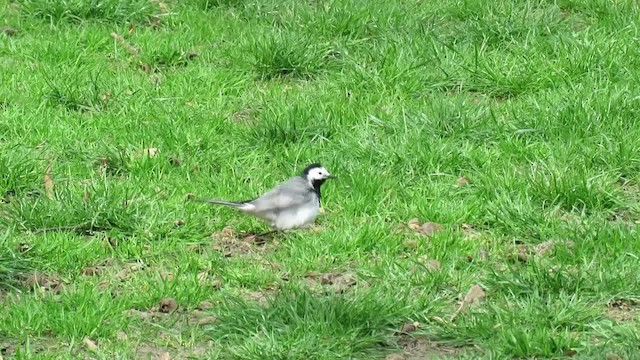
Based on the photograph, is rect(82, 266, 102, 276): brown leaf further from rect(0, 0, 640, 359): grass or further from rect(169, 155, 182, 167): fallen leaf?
rect(169, 155, 182, 167): fallen leaf

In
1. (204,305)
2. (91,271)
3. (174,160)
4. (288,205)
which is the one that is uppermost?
(288,205)

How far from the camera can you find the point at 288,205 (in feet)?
23.5

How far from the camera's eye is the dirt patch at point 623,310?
6285 mm

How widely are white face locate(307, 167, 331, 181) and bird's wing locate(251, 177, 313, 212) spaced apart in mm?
82

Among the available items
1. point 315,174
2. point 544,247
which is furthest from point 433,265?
point 315,174

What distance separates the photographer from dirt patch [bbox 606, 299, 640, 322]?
6285mm

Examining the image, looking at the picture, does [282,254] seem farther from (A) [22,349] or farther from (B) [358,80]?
(B) [358,80]

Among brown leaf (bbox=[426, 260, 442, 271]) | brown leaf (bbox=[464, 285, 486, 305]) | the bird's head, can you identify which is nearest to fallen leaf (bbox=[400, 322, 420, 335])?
brown leaf (bbox=[464, 285, 486, 305])

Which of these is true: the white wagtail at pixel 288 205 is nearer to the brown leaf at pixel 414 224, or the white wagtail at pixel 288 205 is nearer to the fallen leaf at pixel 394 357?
the brown leaf at pixel 414 224

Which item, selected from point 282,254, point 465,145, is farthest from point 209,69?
point 282,254

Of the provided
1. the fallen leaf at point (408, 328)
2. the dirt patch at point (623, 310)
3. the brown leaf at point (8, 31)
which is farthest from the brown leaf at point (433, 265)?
the brown leaf at point (8, 31)

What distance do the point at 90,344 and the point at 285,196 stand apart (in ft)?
5.42

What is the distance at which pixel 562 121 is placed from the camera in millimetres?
8539

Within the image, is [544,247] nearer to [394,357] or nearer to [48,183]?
[394,357]
